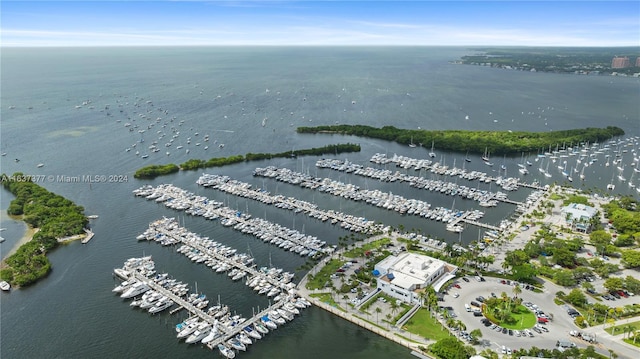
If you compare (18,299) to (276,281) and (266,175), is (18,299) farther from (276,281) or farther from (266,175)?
(266,175)

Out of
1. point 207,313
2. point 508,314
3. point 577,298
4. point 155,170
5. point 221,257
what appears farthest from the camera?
point 155,170

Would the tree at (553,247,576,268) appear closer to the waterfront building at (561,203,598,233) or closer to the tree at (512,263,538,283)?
the tree at (512,263,538,283)

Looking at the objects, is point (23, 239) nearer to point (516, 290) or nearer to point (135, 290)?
point (135, 290)

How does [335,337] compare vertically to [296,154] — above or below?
below

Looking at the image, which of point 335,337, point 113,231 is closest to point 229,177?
point 113,231

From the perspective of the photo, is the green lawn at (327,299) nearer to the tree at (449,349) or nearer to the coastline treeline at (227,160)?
the tree at (449,349)

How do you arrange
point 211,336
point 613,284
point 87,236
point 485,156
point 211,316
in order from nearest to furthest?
point 211,336, point 211,316, point 613,284, point 87,236, point 485,156

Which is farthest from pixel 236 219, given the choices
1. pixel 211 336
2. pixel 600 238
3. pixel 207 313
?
pixel 600 238
